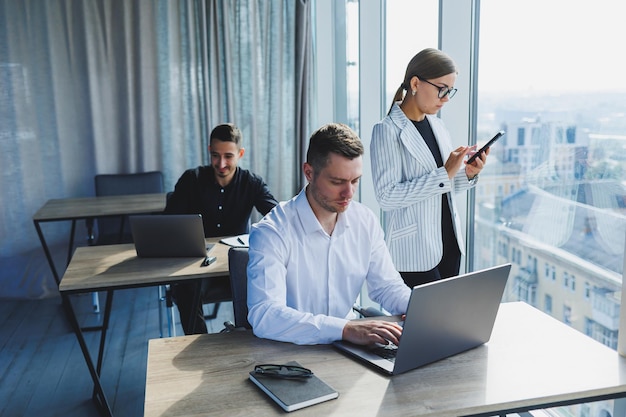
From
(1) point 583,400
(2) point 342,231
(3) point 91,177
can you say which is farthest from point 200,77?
(1) point 583,400

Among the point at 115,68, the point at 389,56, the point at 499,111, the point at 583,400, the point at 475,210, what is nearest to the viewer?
the point at 583,400

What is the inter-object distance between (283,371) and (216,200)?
6.62 feet

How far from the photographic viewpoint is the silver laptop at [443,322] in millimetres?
1372

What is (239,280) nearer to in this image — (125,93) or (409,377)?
(409,377)

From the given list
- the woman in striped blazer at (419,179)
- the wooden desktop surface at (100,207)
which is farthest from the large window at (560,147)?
the wooden desktop surface at (100,207)

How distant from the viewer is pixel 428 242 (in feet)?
7.79

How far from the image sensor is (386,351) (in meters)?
1.56

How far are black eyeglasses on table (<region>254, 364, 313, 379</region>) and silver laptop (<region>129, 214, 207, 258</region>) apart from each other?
125cm

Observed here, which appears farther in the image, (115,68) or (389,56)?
(115,68)

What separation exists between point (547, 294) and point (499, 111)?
0.74 m

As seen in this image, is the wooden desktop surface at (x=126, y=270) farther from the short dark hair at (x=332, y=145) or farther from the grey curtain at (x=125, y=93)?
the grey curtain at (x=125, y=93)

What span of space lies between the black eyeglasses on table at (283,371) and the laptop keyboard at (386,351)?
0.21m

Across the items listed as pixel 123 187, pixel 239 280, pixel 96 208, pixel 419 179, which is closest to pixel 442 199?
pixel 419 179

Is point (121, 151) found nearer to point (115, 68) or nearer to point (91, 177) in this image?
point (91, 177)
